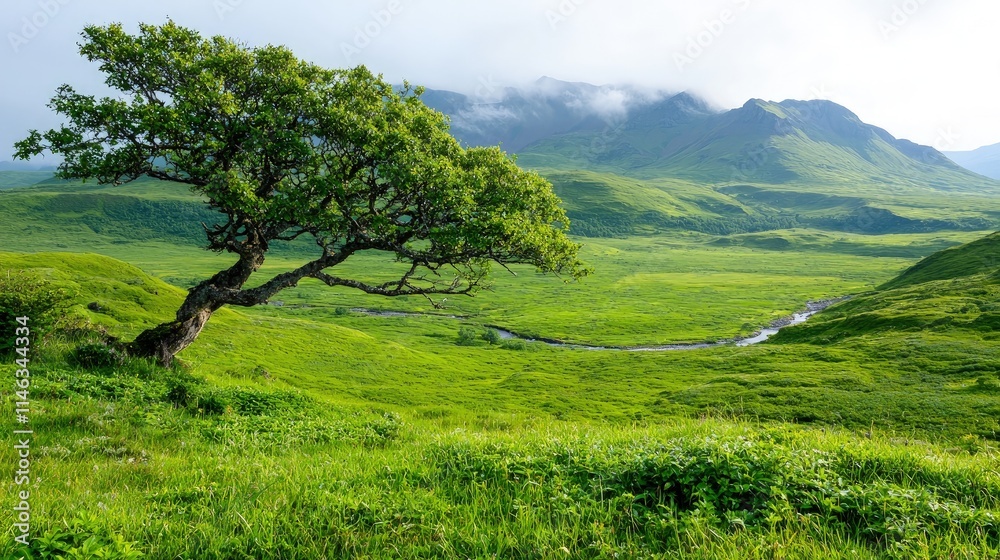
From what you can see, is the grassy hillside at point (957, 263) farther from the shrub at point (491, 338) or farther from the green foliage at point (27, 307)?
the green foliage at point (27, 307)

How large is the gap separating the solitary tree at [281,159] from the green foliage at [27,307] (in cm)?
270

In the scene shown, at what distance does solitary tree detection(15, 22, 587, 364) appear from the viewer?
1700cm

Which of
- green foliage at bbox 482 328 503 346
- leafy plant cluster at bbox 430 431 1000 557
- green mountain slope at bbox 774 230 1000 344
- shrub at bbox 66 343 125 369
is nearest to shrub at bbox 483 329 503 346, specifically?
green foliage at bbox 482 328 503 346

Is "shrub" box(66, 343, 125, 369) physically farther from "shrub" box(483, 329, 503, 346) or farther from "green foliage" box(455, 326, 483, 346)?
"shrub" box(483, 329, 503, 346)

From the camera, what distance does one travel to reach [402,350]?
2670 inches

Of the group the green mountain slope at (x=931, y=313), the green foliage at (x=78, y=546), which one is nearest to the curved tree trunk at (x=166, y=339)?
the green foliage at (x=78, y=546)

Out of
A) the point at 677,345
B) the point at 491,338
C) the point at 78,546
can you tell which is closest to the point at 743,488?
the point at 78,546

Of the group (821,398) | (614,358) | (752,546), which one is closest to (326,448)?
(752,546)

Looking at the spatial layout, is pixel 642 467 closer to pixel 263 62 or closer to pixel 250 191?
pixel 250 191

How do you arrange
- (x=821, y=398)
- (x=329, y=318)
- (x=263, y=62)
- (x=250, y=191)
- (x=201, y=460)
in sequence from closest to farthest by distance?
(x=201, y=460), (x=250, y=191), (x=263, y=62), (x=821, y=398), (x=329, y=318)

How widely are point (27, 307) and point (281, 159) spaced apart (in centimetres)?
909

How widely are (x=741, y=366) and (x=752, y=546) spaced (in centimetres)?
5698

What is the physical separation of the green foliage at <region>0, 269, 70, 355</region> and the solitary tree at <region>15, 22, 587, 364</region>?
270 centimetres

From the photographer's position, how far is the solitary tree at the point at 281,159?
17000 mm
